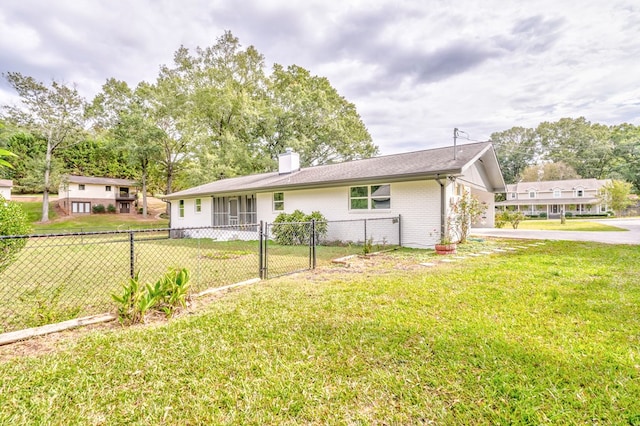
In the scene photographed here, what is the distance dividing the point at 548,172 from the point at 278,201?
168 feet

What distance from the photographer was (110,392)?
7.07 ft

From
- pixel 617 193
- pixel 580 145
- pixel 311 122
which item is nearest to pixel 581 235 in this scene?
pixel 311 122

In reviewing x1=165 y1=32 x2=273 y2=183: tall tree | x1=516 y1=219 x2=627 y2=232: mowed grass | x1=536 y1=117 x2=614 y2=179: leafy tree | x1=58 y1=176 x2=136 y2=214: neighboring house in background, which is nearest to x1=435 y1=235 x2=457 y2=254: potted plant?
x1=516 y1=219 x2=627 y2=232: mowed grass

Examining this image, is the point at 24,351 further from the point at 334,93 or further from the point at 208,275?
the point at 334,93

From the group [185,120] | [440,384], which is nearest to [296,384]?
[440,384]

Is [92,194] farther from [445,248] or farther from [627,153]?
[627,153]

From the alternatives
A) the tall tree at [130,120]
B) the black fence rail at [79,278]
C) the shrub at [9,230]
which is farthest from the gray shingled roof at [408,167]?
the tall tree at [130,120]

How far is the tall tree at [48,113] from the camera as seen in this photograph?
24.6 meters

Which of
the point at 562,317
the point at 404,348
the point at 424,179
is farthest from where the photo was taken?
the point at 424,179

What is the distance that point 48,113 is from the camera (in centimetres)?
2634

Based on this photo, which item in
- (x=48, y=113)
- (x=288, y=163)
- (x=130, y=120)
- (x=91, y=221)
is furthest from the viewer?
(x=91, y=221)

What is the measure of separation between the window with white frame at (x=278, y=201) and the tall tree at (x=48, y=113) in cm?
2535

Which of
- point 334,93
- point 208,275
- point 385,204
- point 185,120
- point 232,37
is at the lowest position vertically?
point 208,275

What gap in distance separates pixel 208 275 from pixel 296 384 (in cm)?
476
